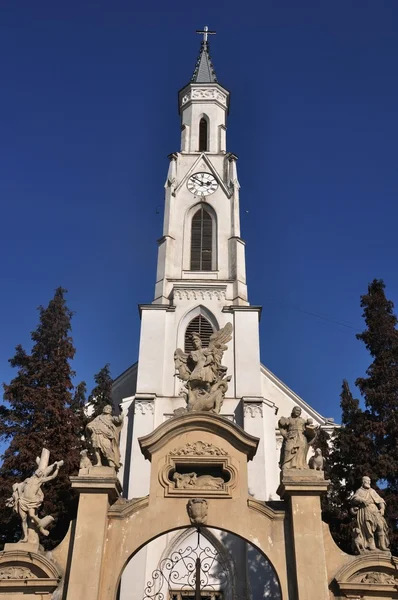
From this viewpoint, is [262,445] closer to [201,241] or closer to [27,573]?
[201,241]

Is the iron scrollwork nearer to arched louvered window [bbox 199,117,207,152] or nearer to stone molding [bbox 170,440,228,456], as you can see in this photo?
stone molding [bbox 170,440,228,456]

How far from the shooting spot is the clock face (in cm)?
3384

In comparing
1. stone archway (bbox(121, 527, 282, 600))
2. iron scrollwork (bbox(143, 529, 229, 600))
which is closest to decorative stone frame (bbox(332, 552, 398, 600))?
iron scrollwork (bbox(143, 529, 229, 600))

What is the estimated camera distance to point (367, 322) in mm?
22297

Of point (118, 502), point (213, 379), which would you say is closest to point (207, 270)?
point (213, 379)

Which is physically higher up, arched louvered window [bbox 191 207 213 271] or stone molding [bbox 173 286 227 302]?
arched louvered window [bbox 191 207 213 271]

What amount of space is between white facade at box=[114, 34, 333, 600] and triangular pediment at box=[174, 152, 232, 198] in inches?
2.3

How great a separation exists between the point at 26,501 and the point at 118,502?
1755mm

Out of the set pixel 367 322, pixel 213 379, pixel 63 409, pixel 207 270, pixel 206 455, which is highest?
pixel 207 270

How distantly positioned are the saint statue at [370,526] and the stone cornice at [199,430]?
2317mm

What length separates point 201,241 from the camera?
3181cm

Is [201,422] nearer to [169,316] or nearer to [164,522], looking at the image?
[164,522]

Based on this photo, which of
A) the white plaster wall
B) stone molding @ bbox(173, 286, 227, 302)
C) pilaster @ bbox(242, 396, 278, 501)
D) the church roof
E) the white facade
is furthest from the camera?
the church roof

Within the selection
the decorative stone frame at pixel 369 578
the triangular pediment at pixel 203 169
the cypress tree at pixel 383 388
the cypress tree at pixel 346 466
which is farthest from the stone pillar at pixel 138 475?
the triangular pediment at pixel 203 169
